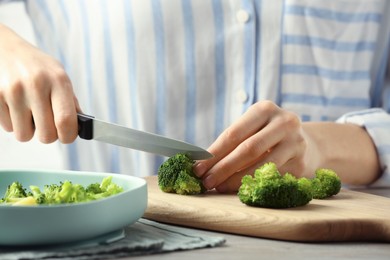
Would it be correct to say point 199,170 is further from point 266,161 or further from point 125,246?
point 125,246

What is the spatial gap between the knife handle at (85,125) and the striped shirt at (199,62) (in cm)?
77

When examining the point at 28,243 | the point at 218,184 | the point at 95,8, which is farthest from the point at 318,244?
the point at 95,8

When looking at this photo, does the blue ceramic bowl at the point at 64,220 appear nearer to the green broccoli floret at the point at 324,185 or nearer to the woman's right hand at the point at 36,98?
the woman's right hand at the point at 36,98

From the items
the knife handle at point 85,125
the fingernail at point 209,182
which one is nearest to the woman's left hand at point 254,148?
the fingernail at point 209,182

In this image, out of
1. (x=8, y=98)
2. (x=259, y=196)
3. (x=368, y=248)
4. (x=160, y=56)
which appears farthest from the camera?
(x=160, y=56)

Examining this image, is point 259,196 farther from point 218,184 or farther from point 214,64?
point 214,64

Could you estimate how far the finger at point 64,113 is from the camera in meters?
1.49

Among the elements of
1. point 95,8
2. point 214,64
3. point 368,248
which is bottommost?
point 368,248

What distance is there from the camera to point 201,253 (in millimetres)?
1247

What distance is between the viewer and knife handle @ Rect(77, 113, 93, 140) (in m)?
1.52

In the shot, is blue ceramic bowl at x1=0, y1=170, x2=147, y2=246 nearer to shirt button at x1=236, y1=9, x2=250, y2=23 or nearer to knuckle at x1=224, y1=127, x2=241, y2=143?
knuckle at x1=224, y1=127, x2=241, y2=143

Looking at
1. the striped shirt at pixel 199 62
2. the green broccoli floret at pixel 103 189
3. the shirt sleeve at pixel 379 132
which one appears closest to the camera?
the green broccoli floret at pixel 103 189

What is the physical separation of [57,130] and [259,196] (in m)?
0.39

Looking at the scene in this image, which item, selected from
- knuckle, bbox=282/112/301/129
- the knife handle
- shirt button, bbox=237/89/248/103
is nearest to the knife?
the knife handle
